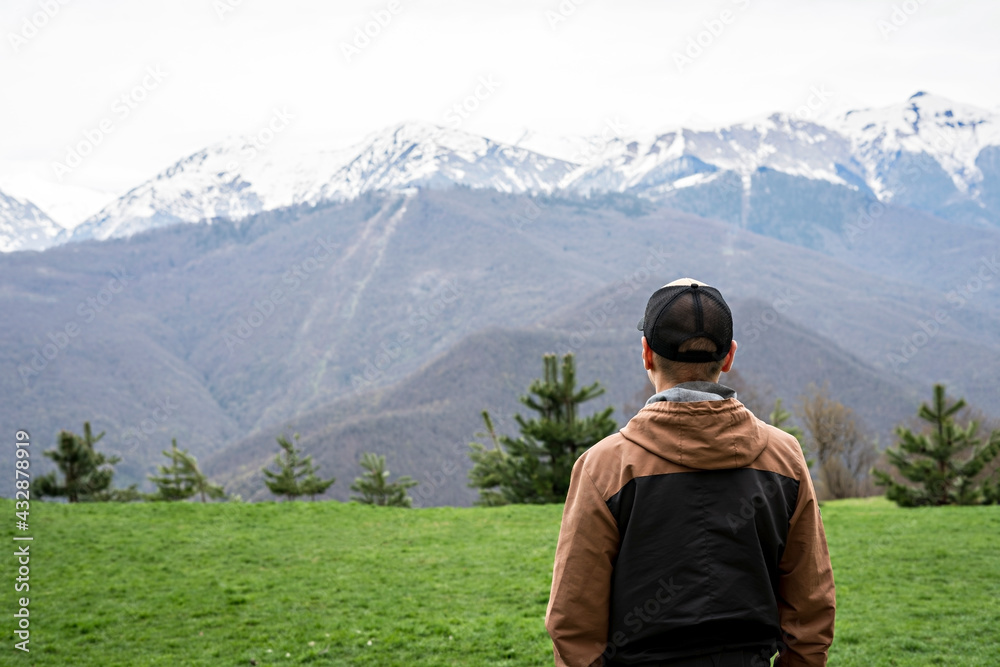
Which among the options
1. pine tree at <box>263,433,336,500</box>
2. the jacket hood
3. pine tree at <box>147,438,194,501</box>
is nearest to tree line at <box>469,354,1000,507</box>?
pine tree at <box>263,433,336,500</box>

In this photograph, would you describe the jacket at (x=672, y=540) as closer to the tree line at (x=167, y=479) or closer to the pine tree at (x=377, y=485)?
the tree line at (x=167, y=479)

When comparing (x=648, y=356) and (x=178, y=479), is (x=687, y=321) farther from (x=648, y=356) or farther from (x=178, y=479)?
(x=178, y=479)

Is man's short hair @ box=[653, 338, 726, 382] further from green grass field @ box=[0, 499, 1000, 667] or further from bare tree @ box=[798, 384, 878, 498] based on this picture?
bare tree @ box=[798, 384, 878, 498]

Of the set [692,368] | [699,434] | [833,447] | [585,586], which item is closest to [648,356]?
[692,368]

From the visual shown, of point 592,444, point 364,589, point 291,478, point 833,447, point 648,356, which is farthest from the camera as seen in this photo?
point 833,447

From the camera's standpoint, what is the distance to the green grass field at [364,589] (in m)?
7.40

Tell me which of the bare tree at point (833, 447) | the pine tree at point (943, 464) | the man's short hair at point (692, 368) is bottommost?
the bare tree at point (833, 447)

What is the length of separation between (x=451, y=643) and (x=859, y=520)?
11148 millimetres

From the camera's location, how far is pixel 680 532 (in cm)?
244

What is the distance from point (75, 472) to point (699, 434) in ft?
77.9

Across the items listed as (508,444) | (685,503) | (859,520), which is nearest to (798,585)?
(685,503)

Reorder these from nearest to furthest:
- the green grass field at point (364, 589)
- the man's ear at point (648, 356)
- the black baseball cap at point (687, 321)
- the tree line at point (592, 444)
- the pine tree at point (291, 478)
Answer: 1. the black baseball cap at point (687, 321)
2. the man's ear at point (648, 356)
3. the green grass field at point (364, 589)
4. the tree line at point (592, 444)
5. the pine tree at point (291, 478)

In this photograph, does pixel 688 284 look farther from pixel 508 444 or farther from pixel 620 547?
pixel 508 444

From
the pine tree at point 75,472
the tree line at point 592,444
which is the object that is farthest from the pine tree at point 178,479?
the tree line at point 592,444
